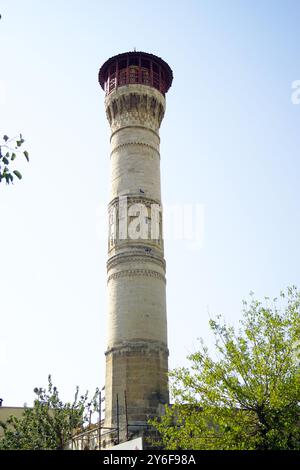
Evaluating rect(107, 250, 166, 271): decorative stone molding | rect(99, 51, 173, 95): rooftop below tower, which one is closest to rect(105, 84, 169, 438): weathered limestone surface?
rect(107, 250, 166, 271): decorative stone molding

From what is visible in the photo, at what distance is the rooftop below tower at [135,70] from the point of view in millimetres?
28594

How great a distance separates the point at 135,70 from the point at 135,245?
10279 mm

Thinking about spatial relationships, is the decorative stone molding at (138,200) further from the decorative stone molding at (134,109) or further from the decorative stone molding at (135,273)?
the decorative stone molding at (134,109)

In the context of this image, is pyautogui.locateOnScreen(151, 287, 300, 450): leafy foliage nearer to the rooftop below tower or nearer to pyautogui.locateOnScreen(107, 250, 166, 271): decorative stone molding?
pyautogui.locateOnScreen(107, 250, 166, 271): decorative stone molding

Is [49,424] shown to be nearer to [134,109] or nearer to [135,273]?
[135,273]

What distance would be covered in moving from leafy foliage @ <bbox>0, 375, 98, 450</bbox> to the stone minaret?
125cm

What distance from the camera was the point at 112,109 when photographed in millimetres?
28312

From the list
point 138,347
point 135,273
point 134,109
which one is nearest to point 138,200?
point 135,273

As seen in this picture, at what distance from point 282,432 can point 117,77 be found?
2037 centimetres

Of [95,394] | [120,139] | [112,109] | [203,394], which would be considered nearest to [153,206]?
[120,139]

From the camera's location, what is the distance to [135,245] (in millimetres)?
24594
